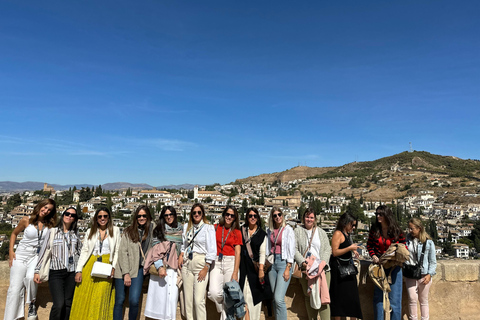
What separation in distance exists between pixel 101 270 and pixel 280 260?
5.87 ft

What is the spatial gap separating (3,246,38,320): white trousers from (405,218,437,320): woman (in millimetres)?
3815

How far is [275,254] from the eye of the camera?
3.19 meters

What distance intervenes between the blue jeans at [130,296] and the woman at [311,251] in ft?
5.43

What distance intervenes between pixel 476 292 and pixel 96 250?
4382 mm

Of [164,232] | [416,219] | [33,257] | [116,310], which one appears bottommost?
[116,310]

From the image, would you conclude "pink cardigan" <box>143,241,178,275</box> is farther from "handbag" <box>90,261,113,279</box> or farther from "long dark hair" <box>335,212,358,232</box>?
"long dark hair" <box>335,212,358,232</box>

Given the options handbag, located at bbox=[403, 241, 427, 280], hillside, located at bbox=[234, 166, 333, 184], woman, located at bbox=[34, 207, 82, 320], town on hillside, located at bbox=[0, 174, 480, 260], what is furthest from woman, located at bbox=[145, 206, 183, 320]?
hillside, located at bbox=[234, 166, 333, 184]

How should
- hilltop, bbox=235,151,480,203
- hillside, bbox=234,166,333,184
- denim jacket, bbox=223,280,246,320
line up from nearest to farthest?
1. denim jacket, bbox=223,280,246,320
2. hilltop, bbox=235,151,480,203
3. hillside, bbox=234,166,333,184

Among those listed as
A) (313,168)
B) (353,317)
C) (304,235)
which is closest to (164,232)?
(304,235)

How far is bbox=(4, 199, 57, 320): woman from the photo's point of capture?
118 inches

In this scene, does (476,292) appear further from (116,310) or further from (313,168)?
(313,168)

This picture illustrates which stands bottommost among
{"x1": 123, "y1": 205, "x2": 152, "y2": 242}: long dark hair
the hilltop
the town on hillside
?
the town on hillside

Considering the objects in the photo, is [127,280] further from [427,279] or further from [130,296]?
[427,279]

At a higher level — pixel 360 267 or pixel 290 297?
pixel 360 267
